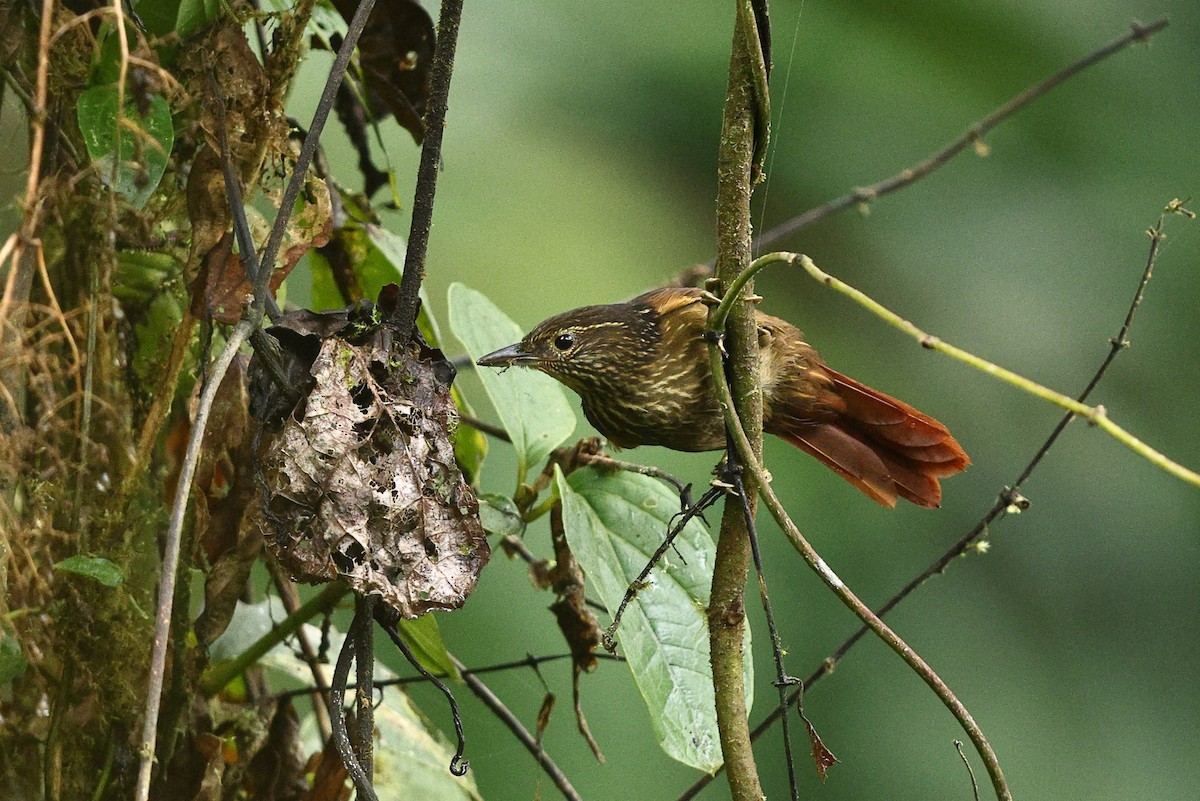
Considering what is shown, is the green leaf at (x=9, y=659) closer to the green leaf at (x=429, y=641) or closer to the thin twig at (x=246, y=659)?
the thin twig at (x=246, y=659)

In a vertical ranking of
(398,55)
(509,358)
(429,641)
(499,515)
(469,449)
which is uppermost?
(398,55)

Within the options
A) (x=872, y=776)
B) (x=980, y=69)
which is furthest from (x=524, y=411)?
(x=980, y=69)

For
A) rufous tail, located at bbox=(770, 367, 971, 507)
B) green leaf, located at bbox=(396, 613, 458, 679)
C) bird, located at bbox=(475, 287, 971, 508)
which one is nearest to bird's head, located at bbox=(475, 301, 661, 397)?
bird, located at bbox=(475, 287, 971, 508)

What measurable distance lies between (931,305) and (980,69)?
628 millimetres

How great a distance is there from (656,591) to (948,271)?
191 centimetres

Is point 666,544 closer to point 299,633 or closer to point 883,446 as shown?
point 299,633

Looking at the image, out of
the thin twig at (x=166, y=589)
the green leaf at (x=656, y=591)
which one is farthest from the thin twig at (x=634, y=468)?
the thin twig at (x=166, y=589)

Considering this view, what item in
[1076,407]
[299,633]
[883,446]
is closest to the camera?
[1076,407]

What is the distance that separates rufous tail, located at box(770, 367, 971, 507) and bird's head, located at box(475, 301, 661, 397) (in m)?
0.33

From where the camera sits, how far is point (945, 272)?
304 centimetres

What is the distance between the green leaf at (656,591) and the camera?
1.30m

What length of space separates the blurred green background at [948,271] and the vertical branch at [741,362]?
61.4 inches

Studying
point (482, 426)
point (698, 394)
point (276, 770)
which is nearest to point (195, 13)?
point (482, 426)

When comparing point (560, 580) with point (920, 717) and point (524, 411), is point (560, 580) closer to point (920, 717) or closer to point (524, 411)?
point (524, 411)
